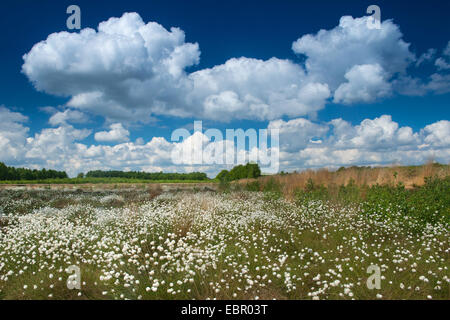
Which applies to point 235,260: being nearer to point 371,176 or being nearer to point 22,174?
point 371,176

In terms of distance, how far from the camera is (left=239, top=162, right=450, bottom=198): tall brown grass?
14055mm

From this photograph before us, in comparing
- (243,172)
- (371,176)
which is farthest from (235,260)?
(243,172)

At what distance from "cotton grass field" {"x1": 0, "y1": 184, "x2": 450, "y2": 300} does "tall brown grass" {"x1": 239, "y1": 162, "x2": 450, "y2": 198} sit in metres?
5.93

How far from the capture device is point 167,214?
8.59 metres

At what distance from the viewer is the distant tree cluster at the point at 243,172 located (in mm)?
25453

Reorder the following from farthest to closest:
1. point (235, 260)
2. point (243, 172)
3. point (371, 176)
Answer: point (243, 172) → point (371, 176) → point (235, 260)

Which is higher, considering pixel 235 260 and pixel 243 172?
pixel 243 172

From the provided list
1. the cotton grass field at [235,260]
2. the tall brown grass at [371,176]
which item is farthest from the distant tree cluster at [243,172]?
the cotton grass field at [235,260]

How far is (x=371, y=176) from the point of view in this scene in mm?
15484

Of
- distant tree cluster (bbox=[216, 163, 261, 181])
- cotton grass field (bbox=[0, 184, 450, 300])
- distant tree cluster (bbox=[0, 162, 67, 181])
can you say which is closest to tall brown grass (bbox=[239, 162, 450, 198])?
cotton grass field (bbox=[0, 184, 450, 300])

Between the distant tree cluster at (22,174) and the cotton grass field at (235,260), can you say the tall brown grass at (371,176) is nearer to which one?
the cotton grass field at (235,260)

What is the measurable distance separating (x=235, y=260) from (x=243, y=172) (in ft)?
72.8
